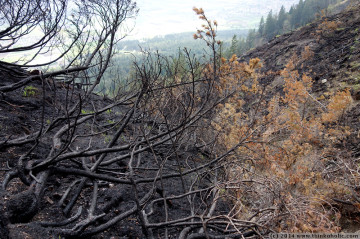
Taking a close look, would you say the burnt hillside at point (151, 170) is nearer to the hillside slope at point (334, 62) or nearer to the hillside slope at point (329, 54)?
the hillside slope at point (334, 62)

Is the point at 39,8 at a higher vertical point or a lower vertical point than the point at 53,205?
higher

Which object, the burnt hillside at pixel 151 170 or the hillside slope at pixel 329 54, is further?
the hillside slope at pixel 329 54

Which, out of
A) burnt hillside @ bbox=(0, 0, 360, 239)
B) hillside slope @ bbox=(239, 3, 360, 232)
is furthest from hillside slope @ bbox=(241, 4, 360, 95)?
burnt hillside @ bbox=(0, 0, 360, 239)

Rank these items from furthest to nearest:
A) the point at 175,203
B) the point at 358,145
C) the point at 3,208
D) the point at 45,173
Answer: the point at 358,145, the point at 175,203, the point at 45,173, the point at 3,208

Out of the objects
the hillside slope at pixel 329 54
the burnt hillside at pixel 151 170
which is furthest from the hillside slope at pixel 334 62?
the burnt hillside at pixel 151 170

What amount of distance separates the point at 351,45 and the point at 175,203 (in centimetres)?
1843

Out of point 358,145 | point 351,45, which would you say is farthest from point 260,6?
point 358,145

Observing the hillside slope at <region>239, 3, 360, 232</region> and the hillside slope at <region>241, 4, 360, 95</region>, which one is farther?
the hillside slope at <region>241, 4, 360, 95</region>

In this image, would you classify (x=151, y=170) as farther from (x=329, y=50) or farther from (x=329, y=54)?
(x=329, y=50)

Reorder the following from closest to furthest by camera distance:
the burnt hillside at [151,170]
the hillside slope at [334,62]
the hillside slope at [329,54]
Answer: the burnt hillside at [151,170]
the hillside slope at [334,62]
the hillside slope at [329,54]

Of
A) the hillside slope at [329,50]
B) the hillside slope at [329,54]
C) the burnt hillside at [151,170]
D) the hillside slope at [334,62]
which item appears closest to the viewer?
the burnt hillside at [151,170]

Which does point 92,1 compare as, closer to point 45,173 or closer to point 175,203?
point 45,173

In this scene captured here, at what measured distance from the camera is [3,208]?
6.79ft

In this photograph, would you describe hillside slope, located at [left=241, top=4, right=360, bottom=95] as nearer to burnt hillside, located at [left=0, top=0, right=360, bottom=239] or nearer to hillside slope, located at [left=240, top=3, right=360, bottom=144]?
hillside slope, located at [left=240, top=3, right=360, bottom=144]
